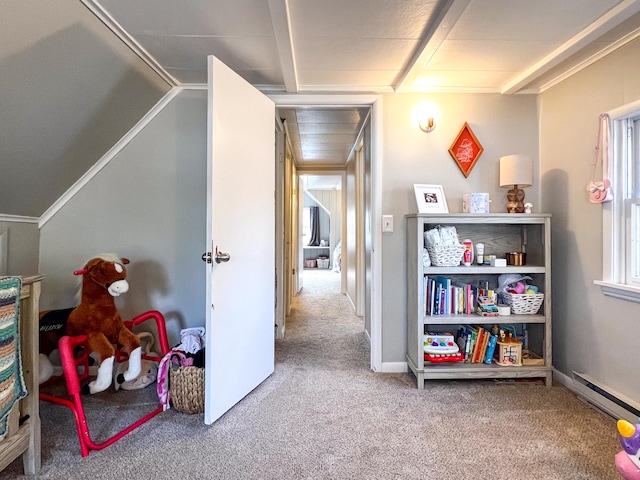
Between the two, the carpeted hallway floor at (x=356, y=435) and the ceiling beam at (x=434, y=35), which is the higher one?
the ceiling beam at (x=434, y=35)

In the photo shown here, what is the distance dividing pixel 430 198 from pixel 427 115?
2.08ft

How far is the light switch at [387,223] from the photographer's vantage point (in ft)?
8.23

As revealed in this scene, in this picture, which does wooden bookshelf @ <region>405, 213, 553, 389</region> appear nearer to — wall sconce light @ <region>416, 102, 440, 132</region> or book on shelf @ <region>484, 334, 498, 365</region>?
book on shelf @ <region>484, 334, 498, 365</region>

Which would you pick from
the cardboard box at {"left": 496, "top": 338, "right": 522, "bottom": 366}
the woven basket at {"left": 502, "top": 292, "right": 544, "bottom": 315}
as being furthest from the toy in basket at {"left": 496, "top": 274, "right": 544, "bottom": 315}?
the cardboard box at {"left": 496, "top": 338, "right": 522, "bottom": 366}

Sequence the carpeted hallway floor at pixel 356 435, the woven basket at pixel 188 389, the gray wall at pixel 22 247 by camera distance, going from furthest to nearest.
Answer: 1. the gray wall at pixel 22 247
2. the woven basket at pixel 188 389
3. the carpeted hallway floor at pixel 356 435

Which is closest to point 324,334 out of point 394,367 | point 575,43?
point 394,367

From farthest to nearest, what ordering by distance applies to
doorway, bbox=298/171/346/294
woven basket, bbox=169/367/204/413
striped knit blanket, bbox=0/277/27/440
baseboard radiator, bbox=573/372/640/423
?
doorway, bbox=298/171/346/294 < woven basket, bbox=169/367/204/413 < baseboard radiator, bbox=573/372/640/423 < striped knit blanket, bbox=0/277/27/440

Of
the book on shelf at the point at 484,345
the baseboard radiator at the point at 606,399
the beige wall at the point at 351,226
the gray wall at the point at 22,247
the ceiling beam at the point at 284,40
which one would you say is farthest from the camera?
the beige wall at the point at 351,226

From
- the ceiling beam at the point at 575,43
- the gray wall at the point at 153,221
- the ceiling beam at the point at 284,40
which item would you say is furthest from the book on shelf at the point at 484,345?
the ceiling beam at the point at 284,40

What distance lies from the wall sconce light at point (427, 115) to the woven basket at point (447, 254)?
90cm

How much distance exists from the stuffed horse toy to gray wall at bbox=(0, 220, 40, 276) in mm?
634

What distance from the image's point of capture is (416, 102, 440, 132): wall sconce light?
2.49 meters

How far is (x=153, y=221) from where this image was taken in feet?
8.20

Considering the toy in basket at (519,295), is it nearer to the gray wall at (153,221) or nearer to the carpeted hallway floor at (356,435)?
the carpeted hallway floor at (356,435)
